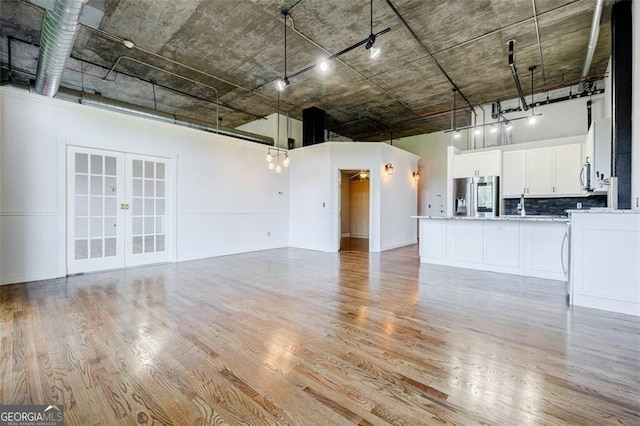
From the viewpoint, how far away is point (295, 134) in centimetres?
860

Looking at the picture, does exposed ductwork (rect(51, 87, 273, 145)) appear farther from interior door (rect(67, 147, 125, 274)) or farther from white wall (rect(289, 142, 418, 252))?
white wall (rect(289, 142, 418, 252))

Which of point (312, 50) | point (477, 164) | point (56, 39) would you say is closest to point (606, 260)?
point (477, 164)

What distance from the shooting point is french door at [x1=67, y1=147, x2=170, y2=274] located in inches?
181

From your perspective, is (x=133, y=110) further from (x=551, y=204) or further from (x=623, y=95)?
(x=551, y=204)

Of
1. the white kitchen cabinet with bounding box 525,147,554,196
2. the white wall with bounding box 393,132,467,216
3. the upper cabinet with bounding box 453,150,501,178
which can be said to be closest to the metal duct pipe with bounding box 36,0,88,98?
the upper cabinet with bounding box 453,150,501,178

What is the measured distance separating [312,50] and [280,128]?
3506 millimetres

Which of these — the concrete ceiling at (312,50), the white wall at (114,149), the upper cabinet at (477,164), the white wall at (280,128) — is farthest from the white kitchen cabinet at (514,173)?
the white wall at (114,149)

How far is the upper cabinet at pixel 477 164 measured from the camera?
680 centimetres

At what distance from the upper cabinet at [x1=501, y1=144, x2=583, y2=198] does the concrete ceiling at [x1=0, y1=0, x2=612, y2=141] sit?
149 centimetres

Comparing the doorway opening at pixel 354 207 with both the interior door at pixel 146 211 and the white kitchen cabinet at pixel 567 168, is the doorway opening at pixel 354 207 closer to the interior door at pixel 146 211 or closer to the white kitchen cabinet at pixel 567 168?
the white kitchen cabinet at pixel 567 168

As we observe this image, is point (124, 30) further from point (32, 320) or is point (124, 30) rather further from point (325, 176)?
point (325, 176)

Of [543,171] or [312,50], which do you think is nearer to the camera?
[312,50]

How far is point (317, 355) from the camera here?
2.13 meters

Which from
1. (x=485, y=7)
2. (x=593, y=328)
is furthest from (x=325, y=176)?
(x=593, y=328)
